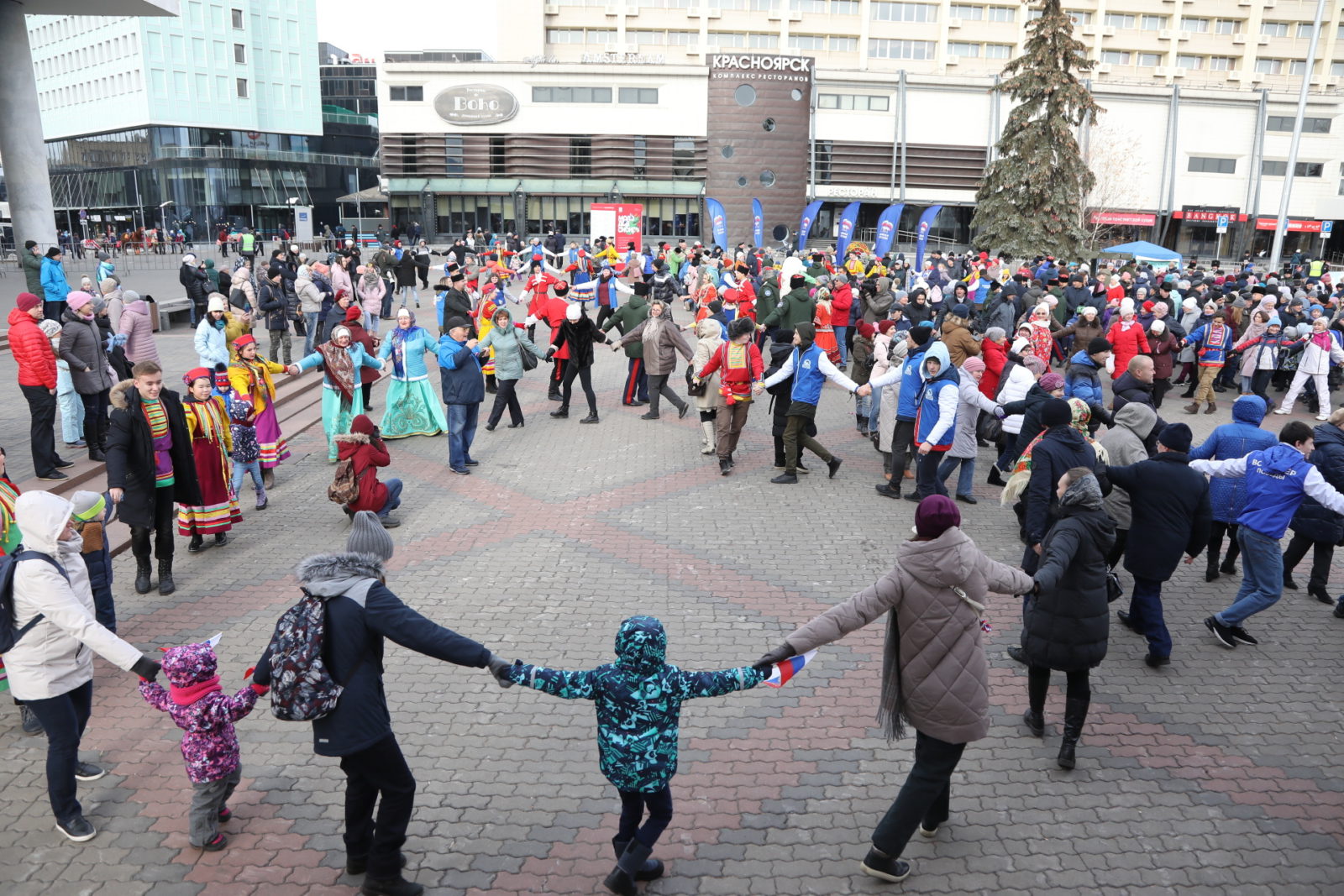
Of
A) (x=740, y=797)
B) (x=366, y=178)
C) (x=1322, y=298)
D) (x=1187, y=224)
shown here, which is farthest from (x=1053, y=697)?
(x=366, y=178)

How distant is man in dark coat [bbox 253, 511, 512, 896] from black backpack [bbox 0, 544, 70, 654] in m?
1.38

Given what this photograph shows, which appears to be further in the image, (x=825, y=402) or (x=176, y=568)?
(x=825, y=402)

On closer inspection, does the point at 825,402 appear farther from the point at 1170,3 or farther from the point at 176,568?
the point at 1170,3

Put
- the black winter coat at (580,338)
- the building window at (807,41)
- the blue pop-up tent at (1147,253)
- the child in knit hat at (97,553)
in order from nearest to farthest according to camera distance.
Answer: the child in knit hat at (97,553) < the black winter coat at (580,338) < the blue pop-up tent at (1147,253) < the building window at (807,41)

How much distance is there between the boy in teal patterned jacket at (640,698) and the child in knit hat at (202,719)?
1645 millimetres

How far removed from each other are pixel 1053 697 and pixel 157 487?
705 cm

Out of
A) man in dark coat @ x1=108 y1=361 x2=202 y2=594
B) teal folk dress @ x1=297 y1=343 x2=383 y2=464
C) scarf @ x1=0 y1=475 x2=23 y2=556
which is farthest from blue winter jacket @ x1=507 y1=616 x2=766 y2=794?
teal folk dress @ x1=297 y1=343 x2=383 y2=464

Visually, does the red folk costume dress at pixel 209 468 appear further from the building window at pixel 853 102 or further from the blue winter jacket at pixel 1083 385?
the building window at pixel 853 102

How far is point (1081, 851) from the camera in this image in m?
4.54

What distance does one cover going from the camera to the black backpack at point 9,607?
448 centimetres

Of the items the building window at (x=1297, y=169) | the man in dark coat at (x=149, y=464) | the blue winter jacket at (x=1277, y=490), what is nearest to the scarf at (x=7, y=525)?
the man in dark coat at (x=149, y=464)

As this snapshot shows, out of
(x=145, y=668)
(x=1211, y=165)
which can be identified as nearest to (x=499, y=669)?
(x=145, y=668)

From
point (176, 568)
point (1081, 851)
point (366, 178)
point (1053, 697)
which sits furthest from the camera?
point (366, 178)

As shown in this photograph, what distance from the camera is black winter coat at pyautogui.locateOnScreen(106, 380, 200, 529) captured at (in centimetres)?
698
